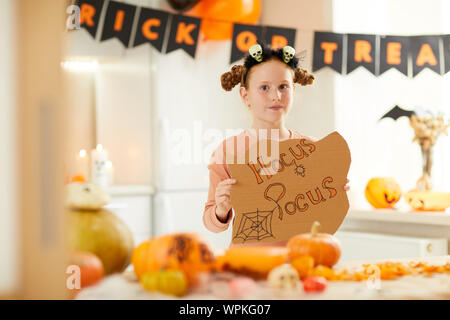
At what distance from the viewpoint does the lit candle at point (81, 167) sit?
1.26 feet

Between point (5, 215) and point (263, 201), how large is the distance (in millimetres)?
217

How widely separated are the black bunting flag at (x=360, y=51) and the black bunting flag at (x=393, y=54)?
0.02 meters

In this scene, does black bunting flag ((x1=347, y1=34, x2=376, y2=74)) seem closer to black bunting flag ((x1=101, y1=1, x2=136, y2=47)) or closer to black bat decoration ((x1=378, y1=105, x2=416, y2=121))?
black bat decoration ((x1=378, y1=105, x2=416, y2=121))

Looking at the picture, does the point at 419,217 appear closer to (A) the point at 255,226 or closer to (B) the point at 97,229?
(A) the point at 255,226

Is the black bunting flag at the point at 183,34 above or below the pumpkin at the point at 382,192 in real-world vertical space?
A: above

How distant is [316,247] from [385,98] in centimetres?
29

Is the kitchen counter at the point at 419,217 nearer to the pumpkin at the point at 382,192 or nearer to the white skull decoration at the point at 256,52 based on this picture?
the pumpkin at the point at 382,192

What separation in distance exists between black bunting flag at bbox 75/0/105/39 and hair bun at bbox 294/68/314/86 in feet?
0.63

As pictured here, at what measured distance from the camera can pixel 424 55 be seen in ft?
2.21

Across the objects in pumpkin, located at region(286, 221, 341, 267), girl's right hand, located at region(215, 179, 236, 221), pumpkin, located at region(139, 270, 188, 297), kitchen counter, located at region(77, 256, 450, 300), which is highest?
girl's right hand, located at region(215, 179, 236, 221)

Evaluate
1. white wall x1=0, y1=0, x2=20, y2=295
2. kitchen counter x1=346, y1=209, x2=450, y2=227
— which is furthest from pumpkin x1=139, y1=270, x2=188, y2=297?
kitchen counter x1=346, y1=209, x2=450, y2=227

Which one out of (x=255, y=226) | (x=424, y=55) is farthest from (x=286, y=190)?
(x=424, y=55)

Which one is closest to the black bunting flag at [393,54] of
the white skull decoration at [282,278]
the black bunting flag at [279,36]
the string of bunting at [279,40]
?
the string of bunting at [279,40]

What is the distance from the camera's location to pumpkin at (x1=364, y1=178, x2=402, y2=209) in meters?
0.60
